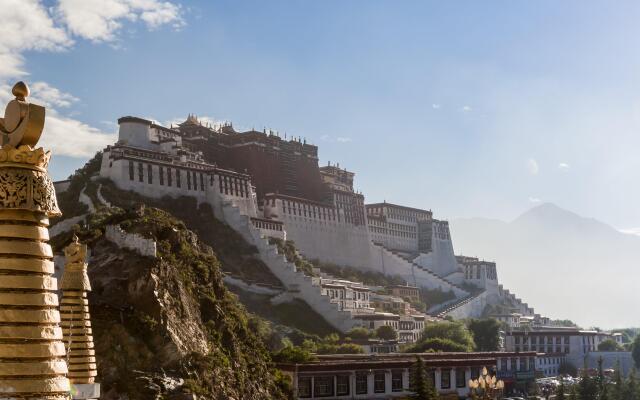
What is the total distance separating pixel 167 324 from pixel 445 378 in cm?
2750

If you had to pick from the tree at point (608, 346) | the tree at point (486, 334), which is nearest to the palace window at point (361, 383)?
the tree at point (486, 334)

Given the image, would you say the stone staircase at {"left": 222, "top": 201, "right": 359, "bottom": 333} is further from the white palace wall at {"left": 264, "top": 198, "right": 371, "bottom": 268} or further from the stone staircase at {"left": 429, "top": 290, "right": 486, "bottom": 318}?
the stone staircase at {"left": 429, "top": 290, "right": 486, "bottom": 318}

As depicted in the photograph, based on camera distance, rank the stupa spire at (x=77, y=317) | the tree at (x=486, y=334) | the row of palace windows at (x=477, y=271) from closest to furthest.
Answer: the stupa spire at (x=77, y=317)
the tree at (x=486, y=334)
the row of palace windows at (x=477, y=271)

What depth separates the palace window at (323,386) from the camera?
5284 centimetres

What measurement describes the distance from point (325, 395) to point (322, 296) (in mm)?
31375

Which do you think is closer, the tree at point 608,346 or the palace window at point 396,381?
the palace window at point 396,381

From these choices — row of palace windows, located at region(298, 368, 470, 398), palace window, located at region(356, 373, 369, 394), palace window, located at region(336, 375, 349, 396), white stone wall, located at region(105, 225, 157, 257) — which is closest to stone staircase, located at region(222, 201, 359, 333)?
row of palace windows, located at region(298, 368, 470, 398)

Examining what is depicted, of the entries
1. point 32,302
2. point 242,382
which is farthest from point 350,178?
point 32,302

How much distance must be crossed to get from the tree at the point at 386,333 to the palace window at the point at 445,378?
2230 cm

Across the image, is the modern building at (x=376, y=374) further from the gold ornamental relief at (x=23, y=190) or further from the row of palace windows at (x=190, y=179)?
the gold ornamental relief at (x=23, y=190)

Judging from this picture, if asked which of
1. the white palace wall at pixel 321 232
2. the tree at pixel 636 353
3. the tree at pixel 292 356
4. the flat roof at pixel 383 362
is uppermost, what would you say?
the white palace wall at pixel 321 232

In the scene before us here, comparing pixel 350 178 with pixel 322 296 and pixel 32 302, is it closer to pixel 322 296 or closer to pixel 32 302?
pixel 322 296

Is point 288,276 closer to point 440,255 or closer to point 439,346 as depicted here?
point 439,346

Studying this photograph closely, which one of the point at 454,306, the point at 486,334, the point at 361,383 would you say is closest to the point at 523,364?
the point at 486,334
